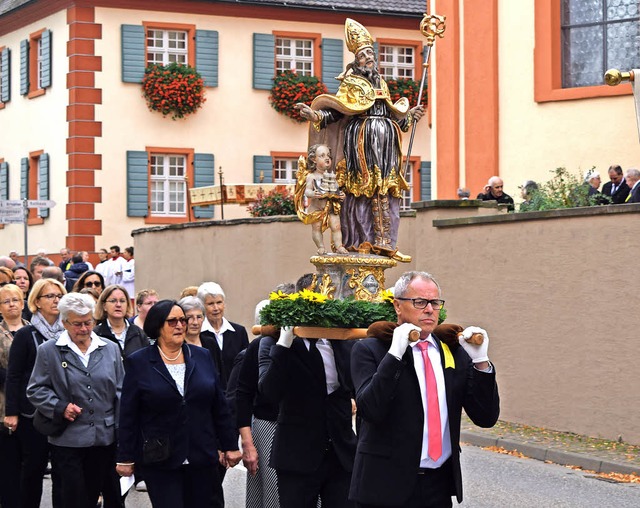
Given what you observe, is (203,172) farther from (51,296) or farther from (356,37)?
(51,296)

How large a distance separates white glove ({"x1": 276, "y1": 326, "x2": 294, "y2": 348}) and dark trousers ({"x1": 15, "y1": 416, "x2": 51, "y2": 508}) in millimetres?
2456

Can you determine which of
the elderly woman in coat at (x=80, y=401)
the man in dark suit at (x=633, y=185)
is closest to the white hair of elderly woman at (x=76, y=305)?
the elderly woman in coat at (x=80, y=401)

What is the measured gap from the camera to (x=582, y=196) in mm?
16516

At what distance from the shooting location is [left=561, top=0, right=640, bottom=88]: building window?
21.1 m

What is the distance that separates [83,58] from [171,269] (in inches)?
330

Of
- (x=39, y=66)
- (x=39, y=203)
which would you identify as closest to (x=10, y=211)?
(x=39, y=203)

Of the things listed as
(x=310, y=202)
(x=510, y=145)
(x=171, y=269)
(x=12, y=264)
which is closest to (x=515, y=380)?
(x=310, y=202)

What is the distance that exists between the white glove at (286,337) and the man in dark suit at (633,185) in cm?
869

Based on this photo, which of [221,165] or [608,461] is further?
[221,165]

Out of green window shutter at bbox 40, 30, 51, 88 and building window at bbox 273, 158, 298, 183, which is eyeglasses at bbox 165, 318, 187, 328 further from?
green window shutter at bbox 40, 30, 51, 88

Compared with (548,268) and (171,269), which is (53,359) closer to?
(548,268)

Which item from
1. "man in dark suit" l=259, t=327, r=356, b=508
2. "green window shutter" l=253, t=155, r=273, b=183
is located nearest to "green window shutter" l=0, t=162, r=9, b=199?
"green window shutter" l=253, t=155, r=273, b=183

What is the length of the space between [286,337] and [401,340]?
1.92 meters

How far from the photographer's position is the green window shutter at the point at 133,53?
32.6 m
